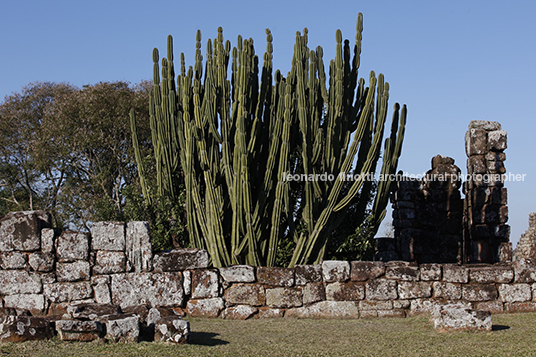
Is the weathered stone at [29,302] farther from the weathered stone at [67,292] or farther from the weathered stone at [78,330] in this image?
the weathered stone at [78,330]

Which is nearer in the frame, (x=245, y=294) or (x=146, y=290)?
(x=146, y=290)

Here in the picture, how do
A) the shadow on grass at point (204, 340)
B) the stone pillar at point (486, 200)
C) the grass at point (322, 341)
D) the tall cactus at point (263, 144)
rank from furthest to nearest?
the stone pillar at point (486, 200) → the tall cactus at point (263, 144) → the shadow on grass at point (204, 340) → the grass at point (322, 341)

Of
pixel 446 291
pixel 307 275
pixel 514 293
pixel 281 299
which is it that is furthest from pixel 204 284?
pixel 514 293

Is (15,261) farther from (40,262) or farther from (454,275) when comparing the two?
(454,275)

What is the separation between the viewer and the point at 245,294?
29.9 feet

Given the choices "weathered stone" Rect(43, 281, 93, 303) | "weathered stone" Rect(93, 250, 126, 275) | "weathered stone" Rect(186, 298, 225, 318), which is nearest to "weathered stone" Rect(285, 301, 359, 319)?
"weathered stone" Rect(186, 298, 225, 318)

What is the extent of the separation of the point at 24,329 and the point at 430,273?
5.94m

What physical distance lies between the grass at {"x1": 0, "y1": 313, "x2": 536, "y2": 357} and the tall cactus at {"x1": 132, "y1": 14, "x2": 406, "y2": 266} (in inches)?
81.9

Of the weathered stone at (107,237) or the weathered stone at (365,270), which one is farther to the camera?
the weathered stone at (365,270)

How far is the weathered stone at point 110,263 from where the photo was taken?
29.2 ft

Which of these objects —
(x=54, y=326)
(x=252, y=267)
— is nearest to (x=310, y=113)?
(x=252, y=267)

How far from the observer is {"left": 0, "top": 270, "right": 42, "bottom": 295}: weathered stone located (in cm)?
883

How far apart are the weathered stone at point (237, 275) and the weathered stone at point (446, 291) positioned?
2871mm

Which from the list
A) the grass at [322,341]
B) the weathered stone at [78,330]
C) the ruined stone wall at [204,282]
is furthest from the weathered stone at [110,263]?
the weathered stone at [78,330]
